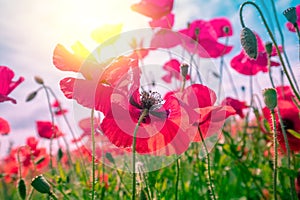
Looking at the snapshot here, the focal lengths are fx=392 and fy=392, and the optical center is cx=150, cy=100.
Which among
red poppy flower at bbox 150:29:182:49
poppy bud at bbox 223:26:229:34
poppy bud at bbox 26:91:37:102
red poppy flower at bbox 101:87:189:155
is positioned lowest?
red poppy flower at bbox 101:87:189:155

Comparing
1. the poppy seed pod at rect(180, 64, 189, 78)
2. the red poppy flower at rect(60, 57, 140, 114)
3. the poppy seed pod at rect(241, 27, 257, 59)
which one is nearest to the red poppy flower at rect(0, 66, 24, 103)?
the red poppy flower at rect(60, 57, 140, 114)

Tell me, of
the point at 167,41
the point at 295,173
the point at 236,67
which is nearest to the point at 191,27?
the point at 167,41

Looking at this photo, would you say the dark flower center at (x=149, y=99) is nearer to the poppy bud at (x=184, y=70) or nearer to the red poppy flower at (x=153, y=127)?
the red poppy flower at (x=153, y=127)

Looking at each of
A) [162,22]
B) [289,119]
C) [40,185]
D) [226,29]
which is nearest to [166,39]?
[162,22]

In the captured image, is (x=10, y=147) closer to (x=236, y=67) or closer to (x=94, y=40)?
(x=94, y=40)

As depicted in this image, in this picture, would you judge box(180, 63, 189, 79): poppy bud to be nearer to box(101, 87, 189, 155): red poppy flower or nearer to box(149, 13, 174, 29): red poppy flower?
box(101, 87, 189, 155): red poppy flower

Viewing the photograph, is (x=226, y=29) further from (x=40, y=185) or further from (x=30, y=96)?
(x=40, y=185)

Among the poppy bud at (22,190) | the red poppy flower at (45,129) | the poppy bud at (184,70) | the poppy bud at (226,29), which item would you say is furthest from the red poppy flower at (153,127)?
the red poppy flower at (45,129)

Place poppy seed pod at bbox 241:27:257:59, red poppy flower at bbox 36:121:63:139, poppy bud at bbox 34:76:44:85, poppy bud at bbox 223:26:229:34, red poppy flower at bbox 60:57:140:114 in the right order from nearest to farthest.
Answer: red poppy flower at bbox 60:57:140:114
poppy seed pod at bbox 241:27:257:59
poppy bud at bbox 34:76:44:85
poppy bud at bbox 223:26:229:34
red poppy flower at bbox 36:121:63:139
